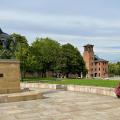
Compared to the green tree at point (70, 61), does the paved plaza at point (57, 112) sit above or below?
below

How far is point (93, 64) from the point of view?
505 feet

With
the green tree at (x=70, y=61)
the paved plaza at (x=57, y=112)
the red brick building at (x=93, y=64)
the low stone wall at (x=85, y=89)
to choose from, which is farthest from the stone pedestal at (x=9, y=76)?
the red brick building at (x=93, y=64)

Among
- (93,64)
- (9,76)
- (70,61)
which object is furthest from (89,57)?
(9,76)

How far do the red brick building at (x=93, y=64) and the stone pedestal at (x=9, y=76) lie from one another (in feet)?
404

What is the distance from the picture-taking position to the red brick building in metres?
150

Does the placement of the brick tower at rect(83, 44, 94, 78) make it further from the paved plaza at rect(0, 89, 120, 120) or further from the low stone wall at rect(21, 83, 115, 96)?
the paved plaza at rect(0, 89, 120, 120)

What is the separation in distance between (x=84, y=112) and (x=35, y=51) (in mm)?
64842

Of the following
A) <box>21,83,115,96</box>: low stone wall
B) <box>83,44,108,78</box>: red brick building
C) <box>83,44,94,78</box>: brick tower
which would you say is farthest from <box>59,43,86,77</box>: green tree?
<box>83,44,108,78</box>: red brick building

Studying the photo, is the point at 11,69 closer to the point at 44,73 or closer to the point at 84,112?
the point at 84,112

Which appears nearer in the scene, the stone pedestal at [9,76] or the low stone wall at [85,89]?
the stone pedestal at [9,76]

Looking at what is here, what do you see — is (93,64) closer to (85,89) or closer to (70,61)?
(70,61)

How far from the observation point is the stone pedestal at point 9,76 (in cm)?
2538

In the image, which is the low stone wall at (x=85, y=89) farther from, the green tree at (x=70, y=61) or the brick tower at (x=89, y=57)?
the brick tower at (x=89, y=57)

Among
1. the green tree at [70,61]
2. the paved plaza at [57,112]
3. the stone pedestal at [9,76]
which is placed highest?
the green tree at [70,61]
